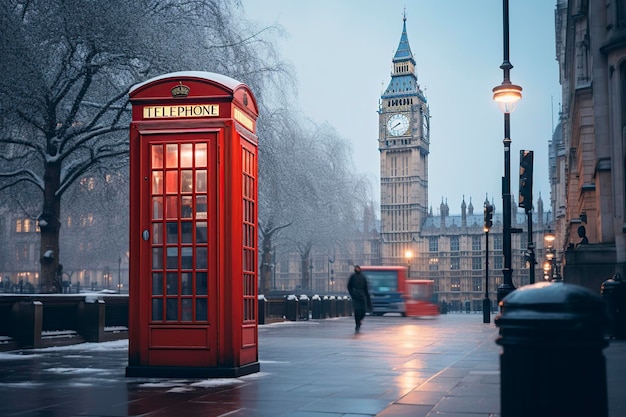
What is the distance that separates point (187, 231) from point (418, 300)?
37.6 metres

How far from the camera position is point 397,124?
154 meters

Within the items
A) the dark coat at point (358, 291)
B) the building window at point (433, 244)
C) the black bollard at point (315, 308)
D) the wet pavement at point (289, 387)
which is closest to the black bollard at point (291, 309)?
the black bollard at point (315, 308)

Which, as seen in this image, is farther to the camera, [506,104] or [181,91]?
[506,104]

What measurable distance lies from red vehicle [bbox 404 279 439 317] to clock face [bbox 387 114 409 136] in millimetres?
105069

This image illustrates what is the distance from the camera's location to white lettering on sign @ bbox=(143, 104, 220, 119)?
33.6 ft

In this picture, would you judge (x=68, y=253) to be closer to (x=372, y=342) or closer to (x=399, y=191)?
(x=372, y=342)

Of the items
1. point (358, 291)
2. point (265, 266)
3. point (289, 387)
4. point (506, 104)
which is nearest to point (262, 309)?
point (358, 291)

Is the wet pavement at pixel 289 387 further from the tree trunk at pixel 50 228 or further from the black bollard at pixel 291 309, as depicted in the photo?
the black bollard at pixel 291 309

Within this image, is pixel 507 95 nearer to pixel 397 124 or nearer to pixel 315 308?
pixel 315 308

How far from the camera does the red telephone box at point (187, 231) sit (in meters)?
9.96

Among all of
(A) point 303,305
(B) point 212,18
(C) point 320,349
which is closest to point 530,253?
(A) point 303,305

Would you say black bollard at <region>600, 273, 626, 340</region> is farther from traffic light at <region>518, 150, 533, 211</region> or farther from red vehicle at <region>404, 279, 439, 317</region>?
red vehicle at <region>404, 279, 439, 317</region>

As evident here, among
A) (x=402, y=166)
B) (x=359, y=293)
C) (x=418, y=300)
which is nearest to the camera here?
(x=359, y=293)

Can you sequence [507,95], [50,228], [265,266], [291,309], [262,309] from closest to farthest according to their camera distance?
1. [507,95]
2. [50,228]
3. [262,309]
4. [291,309]
5. [265,266]
